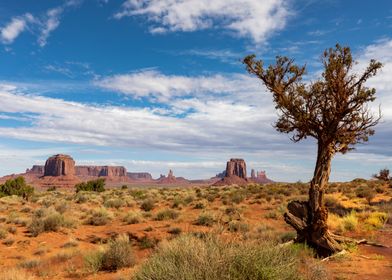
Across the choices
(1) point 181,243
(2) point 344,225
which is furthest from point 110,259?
(2) point 344,225

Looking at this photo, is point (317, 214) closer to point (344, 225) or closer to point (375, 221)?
point (344, 225)

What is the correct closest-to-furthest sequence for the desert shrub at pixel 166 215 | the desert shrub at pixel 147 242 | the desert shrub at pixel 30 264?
the desert shrub at pixel 30 264
the desert shrub at pixel 147 242
the desert shrub at pixel 166 215

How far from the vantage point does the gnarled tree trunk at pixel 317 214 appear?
11898 mm

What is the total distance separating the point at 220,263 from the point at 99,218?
18.1m

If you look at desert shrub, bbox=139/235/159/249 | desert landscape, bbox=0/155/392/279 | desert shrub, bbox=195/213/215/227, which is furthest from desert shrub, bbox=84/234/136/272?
desert shrub, bbox=195/213/215/227

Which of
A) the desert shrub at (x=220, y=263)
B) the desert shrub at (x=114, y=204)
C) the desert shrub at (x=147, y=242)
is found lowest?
the desert shrub at (x=147, y=242)

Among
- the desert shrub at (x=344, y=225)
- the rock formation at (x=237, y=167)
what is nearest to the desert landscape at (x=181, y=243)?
the desert shrub at (x=344, y=225)

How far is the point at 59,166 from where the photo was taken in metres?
161

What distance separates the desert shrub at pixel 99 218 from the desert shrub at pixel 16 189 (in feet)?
61.1

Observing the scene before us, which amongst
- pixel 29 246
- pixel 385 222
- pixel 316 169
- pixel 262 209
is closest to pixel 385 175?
pixel 262 209

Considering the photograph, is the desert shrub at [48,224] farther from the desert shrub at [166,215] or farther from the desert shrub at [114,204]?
the desert shrub at [114,204]

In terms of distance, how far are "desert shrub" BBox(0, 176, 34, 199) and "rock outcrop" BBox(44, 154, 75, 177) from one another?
12560 centimetres

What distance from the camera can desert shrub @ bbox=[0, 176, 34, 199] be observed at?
131ft

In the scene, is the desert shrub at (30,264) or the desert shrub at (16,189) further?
the desert shrub at (16,189)
